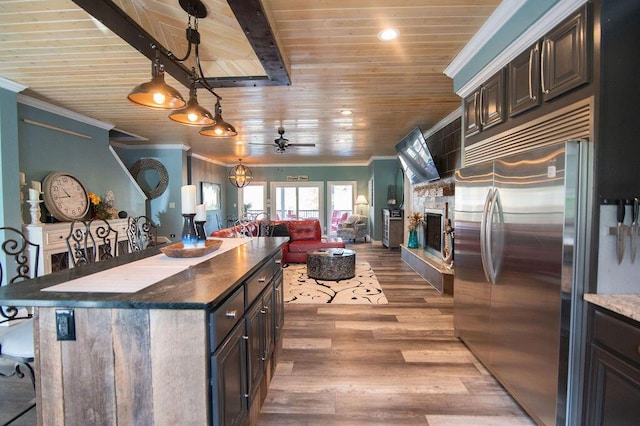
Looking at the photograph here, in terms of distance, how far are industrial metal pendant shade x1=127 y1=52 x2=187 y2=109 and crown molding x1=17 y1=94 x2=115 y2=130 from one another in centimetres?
307

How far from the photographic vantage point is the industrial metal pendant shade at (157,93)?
5.28 ft

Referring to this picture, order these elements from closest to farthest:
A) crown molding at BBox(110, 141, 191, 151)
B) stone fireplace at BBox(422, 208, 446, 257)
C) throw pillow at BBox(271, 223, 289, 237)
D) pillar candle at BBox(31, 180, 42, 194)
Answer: pillar candle at BBox(31, 180, 42, 194) → stone fireplace at BBox(422, 208, 446, 257) → throw pillow at BBox(271, 223, 289, 237) → crown molding at BBox(110, 141, 191, 151)

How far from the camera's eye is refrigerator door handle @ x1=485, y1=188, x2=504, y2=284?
1.91m

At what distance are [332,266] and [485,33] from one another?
3420 millimetres

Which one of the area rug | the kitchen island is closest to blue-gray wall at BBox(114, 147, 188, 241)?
the area rug

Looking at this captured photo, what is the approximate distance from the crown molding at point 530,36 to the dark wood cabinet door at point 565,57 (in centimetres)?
4

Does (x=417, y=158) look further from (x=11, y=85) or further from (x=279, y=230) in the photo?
(x=11, y=85)

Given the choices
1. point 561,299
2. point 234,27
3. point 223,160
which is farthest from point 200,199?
point 561,299

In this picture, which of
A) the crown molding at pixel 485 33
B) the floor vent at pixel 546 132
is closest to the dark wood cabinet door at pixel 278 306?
the floor vent at pixel 546 132

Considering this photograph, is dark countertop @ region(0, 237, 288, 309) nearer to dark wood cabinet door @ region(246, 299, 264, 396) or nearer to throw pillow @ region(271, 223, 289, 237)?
dark wood cabinet door @ region(246, 299, 264, 396)

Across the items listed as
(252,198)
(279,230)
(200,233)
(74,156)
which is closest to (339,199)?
(252,198)

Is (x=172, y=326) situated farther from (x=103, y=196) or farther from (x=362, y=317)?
(x=103, y=196)

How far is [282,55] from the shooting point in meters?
2.28

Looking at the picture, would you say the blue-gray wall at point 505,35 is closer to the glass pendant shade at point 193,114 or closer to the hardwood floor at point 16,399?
the glass pendant shade at point 193,114
